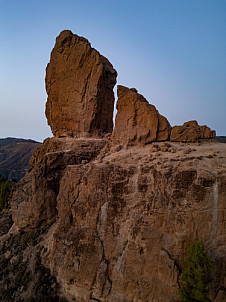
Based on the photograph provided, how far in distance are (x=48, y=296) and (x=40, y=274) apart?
1.30 meters

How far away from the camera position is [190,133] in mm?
12219

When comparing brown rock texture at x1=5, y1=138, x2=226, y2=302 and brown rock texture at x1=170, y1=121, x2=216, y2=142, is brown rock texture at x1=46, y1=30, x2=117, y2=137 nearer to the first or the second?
brown rock texture at x1=5, y1=138, x2=226, y2=302

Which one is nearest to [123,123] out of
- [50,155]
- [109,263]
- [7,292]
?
[50,155]

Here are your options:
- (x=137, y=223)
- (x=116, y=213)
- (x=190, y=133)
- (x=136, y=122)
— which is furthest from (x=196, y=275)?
(x=136, y=122)

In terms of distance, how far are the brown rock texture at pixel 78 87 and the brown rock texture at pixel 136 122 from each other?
3797 millimetres

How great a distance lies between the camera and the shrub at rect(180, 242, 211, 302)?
761cm

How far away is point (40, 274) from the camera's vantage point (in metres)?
11.7

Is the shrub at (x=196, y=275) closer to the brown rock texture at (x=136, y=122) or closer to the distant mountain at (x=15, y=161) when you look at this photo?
the brown rock texture at (x=136, y=122)

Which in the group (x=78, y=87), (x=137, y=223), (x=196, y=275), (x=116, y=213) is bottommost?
(x=196, y=275)

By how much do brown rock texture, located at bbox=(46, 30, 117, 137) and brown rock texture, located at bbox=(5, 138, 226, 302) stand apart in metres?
4.52

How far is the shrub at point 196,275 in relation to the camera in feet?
25.0

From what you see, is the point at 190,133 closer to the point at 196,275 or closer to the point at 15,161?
the point at 196,275

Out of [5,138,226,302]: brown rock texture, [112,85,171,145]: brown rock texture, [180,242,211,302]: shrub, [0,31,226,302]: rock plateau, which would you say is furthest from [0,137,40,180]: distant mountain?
[180,242,211,302]: shrub

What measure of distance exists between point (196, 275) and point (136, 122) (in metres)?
8.33
